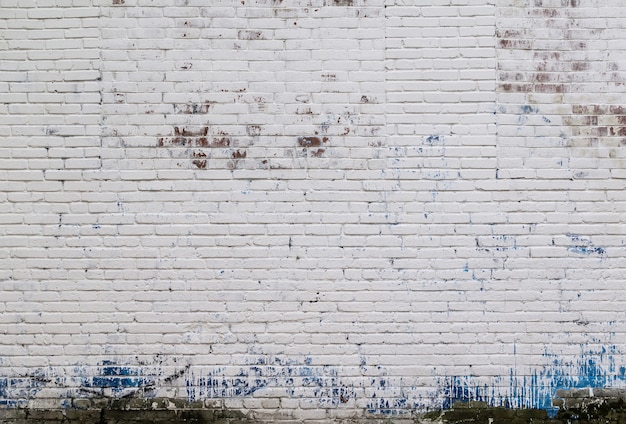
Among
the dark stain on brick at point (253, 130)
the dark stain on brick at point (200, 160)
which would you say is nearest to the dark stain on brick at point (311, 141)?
the dark stain on brick at point (253, 130)

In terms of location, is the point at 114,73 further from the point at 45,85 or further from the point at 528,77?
the point at 528,77

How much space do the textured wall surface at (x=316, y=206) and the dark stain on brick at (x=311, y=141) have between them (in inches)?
0.4

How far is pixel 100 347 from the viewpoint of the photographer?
11.1 ft

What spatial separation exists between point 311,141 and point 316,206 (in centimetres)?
46

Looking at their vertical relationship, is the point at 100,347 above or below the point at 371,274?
below

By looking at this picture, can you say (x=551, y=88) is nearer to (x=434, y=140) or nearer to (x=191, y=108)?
(x=434, y=140)

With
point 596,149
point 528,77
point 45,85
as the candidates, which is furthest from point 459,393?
point 45,85

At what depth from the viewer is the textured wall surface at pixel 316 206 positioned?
3.38m

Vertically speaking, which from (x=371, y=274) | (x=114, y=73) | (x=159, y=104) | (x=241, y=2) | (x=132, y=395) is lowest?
(x=132, y=395)

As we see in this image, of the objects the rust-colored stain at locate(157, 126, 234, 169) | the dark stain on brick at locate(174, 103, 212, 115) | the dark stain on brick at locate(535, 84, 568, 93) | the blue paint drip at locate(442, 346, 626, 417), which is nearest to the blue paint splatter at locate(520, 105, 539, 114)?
the dark stain on brick at locate(535, 84, 568, 93)

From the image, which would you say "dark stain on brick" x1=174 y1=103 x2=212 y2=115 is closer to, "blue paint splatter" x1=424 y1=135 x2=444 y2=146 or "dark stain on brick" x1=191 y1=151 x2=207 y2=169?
"dark stain on brick" x1=191 y1=151 x2=207 y2=169

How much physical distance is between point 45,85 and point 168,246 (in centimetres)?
142

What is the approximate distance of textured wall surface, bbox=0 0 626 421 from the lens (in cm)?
338

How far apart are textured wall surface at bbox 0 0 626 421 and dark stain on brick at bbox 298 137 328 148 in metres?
0.01
